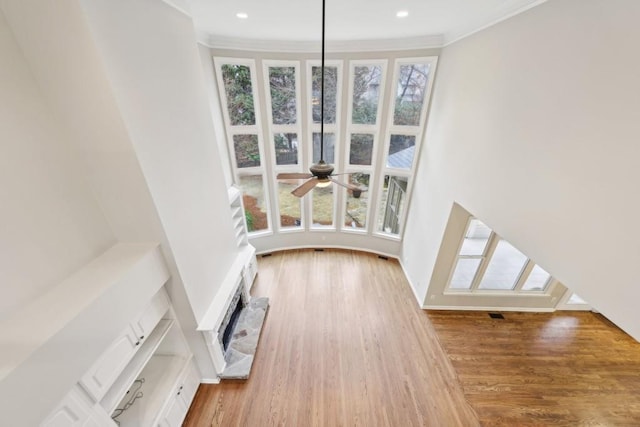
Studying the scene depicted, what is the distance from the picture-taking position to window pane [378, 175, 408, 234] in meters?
5.56

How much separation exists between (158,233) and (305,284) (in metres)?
3.57

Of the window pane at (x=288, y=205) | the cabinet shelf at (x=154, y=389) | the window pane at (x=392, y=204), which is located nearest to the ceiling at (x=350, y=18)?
the window pane at (x=392, y=204)

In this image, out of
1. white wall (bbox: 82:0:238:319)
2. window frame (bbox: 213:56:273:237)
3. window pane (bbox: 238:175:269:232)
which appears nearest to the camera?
white wall (bbox: 82:0:238:319)

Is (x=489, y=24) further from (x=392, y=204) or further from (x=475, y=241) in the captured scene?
(x=392, y=204)

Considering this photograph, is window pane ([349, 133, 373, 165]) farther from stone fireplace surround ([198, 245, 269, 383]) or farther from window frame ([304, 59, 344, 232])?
stone fireplace surround ([198, 245, 269, 383])

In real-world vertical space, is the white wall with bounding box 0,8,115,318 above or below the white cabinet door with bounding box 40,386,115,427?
above

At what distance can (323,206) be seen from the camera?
624cm

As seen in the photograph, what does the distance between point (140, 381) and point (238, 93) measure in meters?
4.82

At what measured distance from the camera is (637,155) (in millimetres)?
1500

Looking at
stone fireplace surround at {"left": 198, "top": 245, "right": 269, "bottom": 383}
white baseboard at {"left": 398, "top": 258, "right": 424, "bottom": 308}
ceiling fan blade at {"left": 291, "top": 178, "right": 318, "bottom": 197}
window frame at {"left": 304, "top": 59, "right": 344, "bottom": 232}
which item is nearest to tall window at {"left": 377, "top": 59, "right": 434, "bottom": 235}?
white baseboard at {"left": 398, "top": 258, "right": 424, "bottom": 308}

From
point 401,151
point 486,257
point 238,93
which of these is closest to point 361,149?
point 401,151

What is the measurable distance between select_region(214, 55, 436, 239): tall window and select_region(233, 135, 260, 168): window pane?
0.02 meters

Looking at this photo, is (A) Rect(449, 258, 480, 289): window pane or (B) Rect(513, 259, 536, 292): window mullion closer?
(B) Rect(513, 259, 536, 292): window mullion

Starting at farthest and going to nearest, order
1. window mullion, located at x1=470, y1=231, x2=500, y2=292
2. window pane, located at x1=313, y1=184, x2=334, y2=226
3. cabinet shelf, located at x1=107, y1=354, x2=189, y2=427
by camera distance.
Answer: window pane, located at x1=313, y1=184, x2=334, y2=226
window mullion, located at x1=470, y1=231, x2=500, y2=292
cabinet shelf, located at x1=107, y1=354, x2=189, y2=427
